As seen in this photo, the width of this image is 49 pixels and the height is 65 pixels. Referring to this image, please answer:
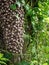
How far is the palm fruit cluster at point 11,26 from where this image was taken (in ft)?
7.42

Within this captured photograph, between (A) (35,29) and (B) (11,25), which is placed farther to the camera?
(A) (35,29)

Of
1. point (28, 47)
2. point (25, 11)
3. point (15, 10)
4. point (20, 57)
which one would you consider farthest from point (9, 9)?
point (28, 47)

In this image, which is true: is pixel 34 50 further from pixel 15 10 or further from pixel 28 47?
pixel 15 10

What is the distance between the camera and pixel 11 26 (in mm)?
2279

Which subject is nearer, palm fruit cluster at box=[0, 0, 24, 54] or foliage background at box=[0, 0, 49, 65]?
palm fruit cluster at box=[0, 0, 24, 54]

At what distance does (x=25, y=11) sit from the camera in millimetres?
2488

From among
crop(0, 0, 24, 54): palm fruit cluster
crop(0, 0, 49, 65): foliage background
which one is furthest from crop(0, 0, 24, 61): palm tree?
crop(0, 0, 49, 65): foliage background

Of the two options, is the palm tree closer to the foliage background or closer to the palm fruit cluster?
the palm fruit cluster

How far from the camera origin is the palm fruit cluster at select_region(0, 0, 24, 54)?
226 centimetres

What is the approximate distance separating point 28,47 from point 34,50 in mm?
70

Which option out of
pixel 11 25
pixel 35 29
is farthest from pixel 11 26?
pixel 35 29

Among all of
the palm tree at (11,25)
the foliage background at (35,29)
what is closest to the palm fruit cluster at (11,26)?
the palm tree at (11,25)

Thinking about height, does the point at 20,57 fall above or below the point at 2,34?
below

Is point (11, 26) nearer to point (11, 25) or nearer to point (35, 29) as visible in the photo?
point (11, 25)
